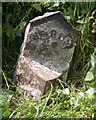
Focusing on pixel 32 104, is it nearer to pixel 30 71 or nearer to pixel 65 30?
pixel 30 71

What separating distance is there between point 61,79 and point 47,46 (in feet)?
0.67

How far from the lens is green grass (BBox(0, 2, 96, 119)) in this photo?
1912mm

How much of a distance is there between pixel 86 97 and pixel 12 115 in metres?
0.38

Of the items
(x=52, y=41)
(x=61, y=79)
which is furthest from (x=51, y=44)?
(x=61, y=79)

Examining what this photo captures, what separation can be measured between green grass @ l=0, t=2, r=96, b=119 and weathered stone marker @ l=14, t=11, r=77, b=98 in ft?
0.25

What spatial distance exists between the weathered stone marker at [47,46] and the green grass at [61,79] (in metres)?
0.08

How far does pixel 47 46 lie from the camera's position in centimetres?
223

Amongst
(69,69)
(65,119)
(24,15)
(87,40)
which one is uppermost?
(24,15)

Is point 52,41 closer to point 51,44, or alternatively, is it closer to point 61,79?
point 51,44

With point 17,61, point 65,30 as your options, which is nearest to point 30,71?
point 17,61

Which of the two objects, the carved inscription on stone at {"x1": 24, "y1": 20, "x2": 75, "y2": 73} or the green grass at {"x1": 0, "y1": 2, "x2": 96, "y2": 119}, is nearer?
the green grass at {"x1": 0, "y1": 2, "x2": 96, "y2": 119}

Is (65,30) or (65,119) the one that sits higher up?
(65,30)

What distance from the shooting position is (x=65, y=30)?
223 cm

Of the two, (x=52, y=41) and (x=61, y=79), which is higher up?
(x=52, y=41)
